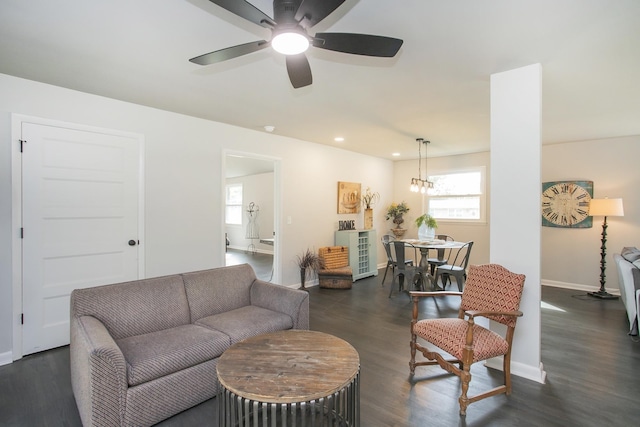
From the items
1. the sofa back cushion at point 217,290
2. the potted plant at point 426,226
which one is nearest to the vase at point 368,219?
the potted plant at point 426,226

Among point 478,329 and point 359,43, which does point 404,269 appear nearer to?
point 478,329

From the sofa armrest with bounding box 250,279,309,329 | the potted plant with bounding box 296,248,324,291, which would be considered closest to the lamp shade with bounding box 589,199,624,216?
the potted plant with bounding box 296,248,324,291

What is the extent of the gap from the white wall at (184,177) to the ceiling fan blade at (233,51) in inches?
82.8

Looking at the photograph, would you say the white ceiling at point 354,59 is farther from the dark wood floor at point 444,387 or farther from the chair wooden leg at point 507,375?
the dark wood floor at point 444,387

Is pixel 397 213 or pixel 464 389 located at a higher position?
pixel 397 213

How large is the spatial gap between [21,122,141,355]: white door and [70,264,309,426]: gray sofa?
115cm

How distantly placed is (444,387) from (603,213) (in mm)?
4222

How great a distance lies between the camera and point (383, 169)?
285 inches

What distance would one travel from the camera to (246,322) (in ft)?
8.37

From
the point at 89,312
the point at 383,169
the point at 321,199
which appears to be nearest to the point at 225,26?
the point at 89,312

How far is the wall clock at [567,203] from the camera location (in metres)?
5.19

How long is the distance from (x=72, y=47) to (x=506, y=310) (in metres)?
3.75

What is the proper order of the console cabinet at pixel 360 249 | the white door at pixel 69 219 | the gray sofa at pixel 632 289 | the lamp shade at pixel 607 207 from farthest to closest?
the console cabinet at pixel 360 249
the lamp shade at pixel 607 207
the gray sofa at pixel 632 289
the white door at pixel 69 219

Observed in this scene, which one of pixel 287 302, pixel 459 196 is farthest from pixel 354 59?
pixel 459 196
